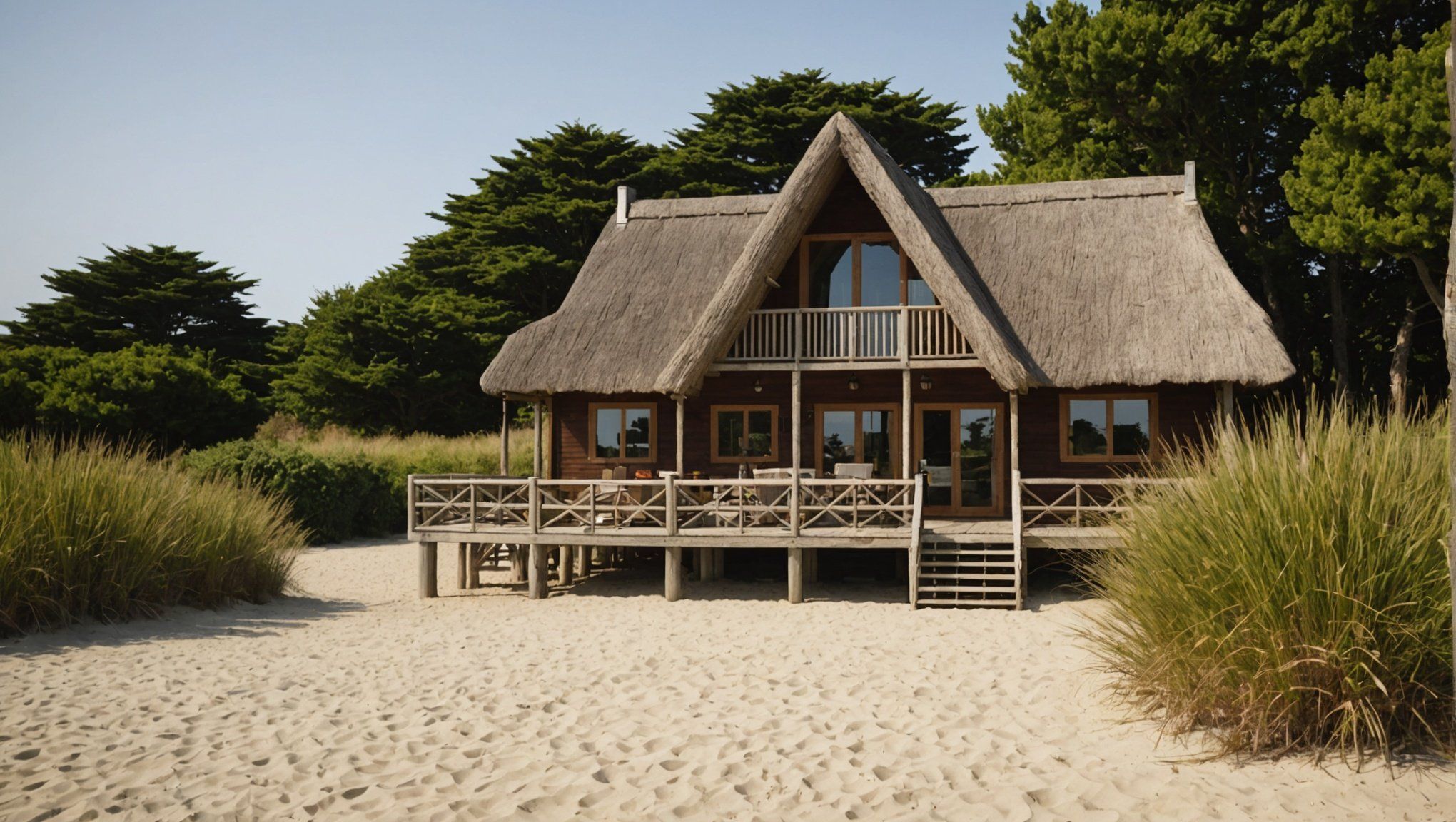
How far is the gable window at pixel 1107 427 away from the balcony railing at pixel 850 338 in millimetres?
2132

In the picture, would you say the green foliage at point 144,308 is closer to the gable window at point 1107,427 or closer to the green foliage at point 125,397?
the green foliage at point 125,397

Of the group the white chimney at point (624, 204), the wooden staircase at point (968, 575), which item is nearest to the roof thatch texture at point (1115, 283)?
the wooden staircase at point (968, 575)

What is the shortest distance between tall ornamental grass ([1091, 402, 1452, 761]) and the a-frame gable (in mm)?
6772

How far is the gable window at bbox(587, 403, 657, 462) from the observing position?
55.5ft

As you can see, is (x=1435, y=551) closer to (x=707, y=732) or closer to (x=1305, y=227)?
(x=707, y=732)

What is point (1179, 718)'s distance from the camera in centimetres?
649

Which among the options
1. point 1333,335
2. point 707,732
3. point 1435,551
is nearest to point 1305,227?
point 1333,335

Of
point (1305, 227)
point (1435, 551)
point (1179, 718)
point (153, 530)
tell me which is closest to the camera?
point (1435, 551)

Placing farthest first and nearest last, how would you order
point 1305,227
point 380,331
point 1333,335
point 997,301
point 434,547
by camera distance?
point 380,331 < point 1333,335 < point 1305,227 < point 997,301 < point 434,547

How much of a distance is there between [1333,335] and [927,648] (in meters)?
17.7

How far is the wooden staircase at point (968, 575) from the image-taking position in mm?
12523

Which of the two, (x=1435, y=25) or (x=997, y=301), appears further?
(x=1435, y=25)

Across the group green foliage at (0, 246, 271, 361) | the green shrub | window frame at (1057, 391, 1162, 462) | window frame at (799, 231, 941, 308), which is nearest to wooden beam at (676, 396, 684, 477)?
window frame at (799, 231, 941, 308)

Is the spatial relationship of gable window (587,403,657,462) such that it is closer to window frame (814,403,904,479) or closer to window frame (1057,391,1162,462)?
window frame (814,403,904,479)
